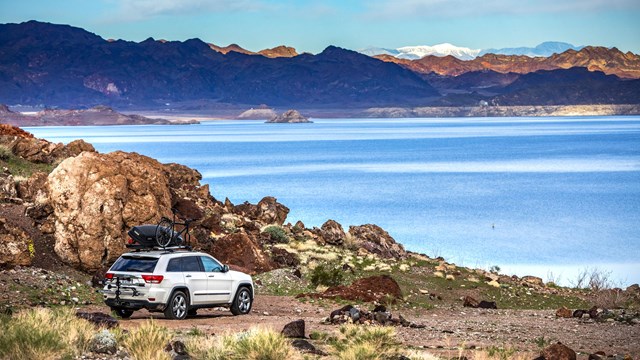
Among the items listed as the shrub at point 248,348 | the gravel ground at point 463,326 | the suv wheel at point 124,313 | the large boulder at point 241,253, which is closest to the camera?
the shrub at point 248,348

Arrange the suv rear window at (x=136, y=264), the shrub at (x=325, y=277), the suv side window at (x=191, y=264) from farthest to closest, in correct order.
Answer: the shrub at (x=325, y=277)
the suv side window at (x=191, y=264)
the suv rear window at (x=136, y=264)

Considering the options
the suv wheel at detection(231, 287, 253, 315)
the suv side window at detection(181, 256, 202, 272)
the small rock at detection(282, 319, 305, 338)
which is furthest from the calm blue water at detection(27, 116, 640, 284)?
the small rock at detection(282, 319, 305, 338)

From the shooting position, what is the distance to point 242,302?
19.5 meters

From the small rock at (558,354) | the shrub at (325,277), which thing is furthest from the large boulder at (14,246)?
the small rock at (558,354)

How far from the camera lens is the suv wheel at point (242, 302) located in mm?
19250

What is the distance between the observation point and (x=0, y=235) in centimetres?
2295

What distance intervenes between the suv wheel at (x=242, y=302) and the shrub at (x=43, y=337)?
548 centimetres

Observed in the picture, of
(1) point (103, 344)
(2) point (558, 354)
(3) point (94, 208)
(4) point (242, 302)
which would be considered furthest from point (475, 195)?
(1) point (103, 344)

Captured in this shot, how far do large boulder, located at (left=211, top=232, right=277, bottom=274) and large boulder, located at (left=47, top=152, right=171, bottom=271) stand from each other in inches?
108

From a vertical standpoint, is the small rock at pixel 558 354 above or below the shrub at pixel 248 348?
below

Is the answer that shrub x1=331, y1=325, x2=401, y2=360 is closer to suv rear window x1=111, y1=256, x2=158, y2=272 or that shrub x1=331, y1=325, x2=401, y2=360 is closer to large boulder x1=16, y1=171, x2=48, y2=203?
suv rear window x1=111, y1=256, x2=158, y2=272

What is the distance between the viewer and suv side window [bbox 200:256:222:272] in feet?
60.7

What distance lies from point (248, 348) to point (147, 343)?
149 centimetres

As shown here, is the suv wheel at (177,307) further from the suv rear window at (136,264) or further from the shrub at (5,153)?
the shrub at (5,153)
